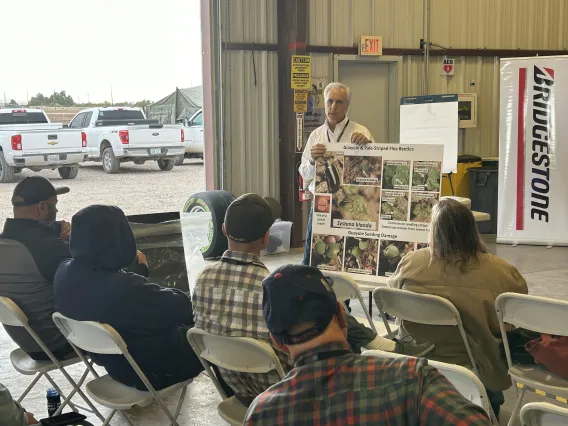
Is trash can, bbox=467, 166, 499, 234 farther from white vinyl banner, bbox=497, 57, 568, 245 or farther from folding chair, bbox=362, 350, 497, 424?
folding chair, bbox=362, 350, 497, 424

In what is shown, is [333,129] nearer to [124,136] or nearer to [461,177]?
[461,177]

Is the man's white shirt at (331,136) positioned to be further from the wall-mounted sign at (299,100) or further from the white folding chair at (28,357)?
the wall-mounted sign at (299,100)

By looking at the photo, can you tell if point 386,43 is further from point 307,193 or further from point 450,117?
point 307,193

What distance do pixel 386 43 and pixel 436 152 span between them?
5256mm

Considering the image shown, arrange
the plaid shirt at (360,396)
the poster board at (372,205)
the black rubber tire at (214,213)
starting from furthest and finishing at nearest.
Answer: the black rubber tire at (214,213) < the poster board at (372,205) < the plaid shirt at (360,396)

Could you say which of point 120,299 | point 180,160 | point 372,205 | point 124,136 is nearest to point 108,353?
point 120,299

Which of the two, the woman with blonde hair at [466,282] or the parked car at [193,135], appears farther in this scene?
the parked car at [193,135]

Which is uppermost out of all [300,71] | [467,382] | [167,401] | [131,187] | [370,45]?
[370,45]

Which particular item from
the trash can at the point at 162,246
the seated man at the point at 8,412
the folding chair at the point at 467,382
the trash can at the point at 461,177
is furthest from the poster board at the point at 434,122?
the seated man at the point at 8,412

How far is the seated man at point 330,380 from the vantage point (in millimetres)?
1248

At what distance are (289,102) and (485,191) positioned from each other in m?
2.82

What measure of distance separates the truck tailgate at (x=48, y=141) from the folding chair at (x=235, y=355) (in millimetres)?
8081

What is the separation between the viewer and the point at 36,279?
3236 millimetres

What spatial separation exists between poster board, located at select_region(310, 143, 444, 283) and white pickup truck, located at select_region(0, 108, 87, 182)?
256 inches
